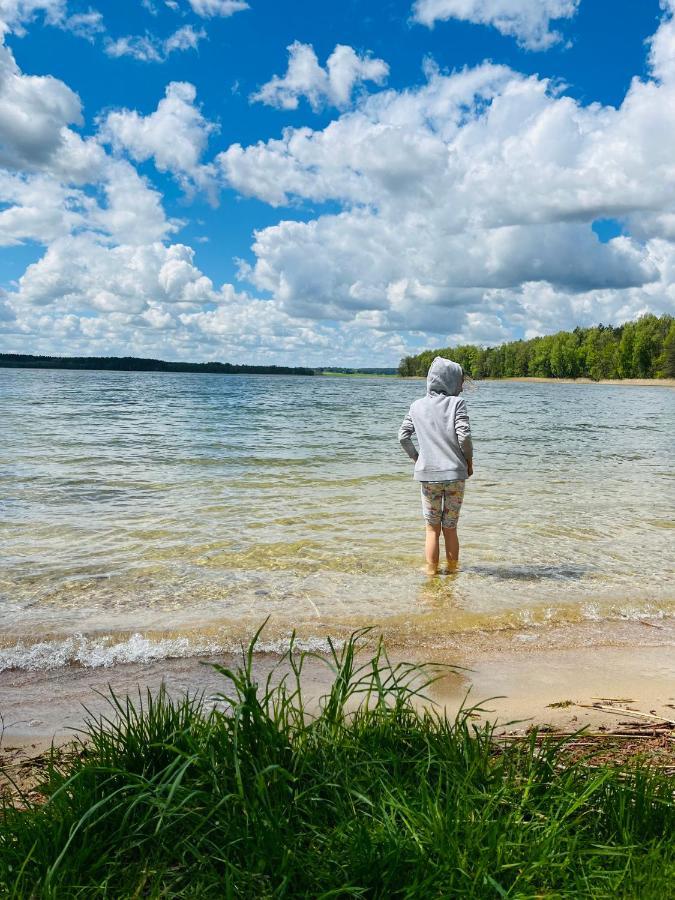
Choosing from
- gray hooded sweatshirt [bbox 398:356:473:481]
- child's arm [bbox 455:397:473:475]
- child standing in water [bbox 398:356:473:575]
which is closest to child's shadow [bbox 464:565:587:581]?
child standing in water [bbox 398:356:473:575]

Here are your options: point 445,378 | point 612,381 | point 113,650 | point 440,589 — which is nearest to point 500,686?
point 440,589

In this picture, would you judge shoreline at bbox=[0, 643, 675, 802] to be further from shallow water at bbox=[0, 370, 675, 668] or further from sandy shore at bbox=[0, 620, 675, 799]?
shallow water at bbox=[0, 370, 675, 668]

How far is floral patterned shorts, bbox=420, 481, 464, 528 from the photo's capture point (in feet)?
22.0

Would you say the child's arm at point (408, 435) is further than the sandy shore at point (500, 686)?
Yes

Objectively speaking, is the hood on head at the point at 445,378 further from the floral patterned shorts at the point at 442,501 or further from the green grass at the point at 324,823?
the green grass at the point at 324,823

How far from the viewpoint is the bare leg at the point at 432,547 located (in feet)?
22.7

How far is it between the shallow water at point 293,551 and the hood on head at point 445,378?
2037 mm

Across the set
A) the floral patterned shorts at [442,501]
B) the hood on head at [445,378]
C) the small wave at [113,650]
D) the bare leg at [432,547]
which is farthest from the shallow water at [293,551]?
the hood on head at [445,378]

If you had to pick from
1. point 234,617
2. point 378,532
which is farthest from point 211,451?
point 234,617

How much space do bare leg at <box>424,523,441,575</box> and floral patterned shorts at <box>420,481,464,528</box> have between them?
8 cm

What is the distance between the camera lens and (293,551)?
7723mm

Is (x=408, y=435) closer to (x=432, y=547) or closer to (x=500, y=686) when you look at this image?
(x=432, y=547)

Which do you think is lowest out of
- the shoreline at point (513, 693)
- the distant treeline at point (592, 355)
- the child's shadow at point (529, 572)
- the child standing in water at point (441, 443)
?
the child's shadow at point (529, 572)

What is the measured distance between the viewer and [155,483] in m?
12.6
